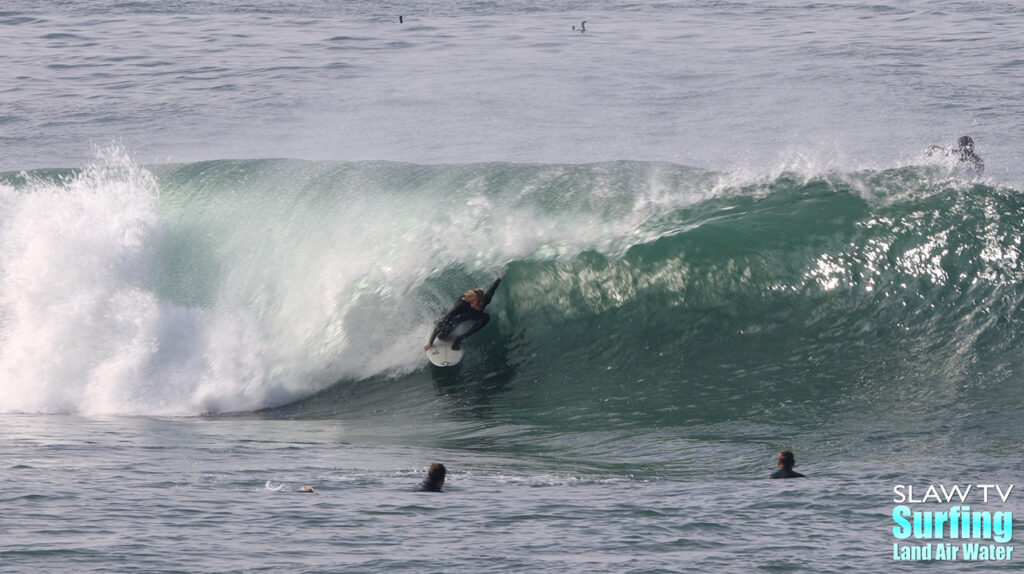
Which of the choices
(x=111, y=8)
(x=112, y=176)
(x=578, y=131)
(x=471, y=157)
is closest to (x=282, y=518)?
(x=112, y=176)

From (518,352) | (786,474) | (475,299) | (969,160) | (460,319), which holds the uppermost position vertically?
(969,160)

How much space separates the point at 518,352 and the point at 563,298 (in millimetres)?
986

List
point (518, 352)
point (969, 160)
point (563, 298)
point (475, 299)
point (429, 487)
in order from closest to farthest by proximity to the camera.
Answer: point (429, 487), point (475, 299), point (518, 352), point (563, 298), point (969, 160)

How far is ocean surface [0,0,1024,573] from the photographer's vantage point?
842 centimetres

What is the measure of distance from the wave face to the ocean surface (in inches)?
1.7

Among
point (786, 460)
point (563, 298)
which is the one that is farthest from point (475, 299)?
point (786, 460)

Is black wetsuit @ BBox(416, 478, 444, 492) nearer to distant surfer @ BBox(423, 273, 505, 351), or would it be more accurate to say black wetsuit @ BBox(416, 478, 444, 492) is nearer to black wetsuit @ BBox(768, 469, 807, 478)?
black wetsuit @ BBox(768, 469, 807, 478)

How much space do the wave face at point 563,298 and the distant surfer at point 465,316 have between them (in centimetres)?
41

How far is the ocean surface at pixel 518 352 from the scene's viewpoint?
842 cm

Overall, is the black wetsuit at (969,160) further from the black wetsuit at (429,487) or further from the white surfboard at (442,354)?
the black wetsuit at (429,487)

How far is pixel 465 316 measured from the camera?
45.6ft

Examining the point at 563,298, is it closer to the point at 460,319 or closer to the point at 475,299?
the point at 475,299

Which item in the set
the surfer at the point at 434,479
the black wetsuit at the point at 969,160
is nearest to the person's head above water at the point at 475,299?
the surfer at the point at 434,479

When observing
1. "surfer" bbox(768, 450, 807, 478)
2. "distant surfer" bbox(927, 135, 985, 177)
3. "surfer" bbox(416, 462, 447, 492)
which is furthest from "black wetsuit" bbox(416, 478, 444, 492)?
"distant surfer" bbox(927, 135, 985, 177)
